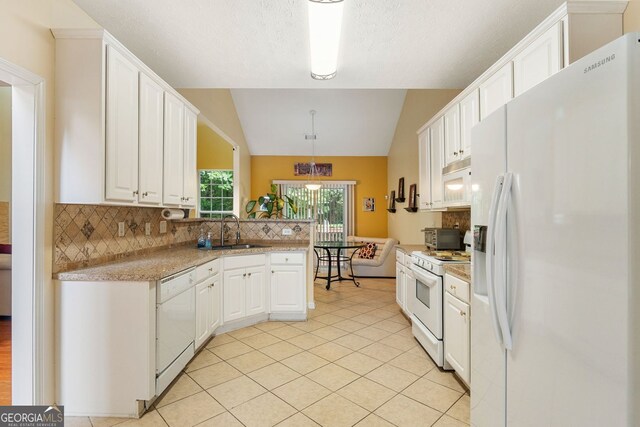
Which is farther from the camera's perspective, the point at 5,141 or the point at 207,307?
the point at 5,141

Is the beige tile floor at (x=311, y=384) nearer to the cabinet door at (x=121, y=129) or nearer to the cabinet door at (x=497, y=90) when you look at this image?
the cabinet door at (x=121, y=129)

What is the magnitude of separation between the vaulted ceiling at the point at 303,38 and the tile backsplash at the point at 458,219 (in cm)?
141

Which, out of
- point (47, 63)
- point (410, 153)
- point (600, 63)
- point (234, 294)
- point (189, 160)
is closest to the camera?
point (600, 63)

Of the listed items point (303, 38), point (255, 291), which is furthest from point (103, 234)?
point (303, 38)

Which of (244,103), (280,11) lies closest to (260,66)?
(280,11)

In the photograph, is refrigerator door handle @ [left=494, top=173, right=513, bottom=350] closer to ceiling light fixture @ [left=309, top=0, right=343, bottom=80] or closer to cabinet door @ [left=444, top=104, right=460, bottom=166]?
ceiling light fixture @ [left=309, top=0, right=343, bottom=80]

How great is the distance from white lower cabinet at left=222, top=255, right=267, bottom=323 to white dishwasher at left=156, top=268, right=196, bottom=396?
2.12ft

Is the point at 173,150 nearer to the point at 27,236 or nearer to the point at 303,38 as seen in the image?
the point at 27,236

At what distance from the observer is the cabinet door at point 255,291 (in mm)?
3373

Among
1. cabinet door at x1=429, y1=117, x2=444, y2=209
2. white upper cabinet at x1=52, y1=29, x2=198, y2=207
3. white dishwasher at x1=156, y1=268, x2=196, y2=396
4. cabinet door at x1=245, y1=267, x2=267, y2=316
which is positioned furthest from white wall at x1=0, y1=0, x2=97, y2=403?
cabinet door at x1=429, y1=117, x2=444, y2=209

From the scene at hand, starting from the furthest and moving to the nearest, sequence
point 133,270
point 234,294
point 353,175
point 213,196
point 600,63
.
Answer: point 353,175, point 213,196, point 234,294, point 133,270, point 600,63

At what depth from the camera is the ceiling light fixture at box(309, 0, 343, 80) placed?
1.81m

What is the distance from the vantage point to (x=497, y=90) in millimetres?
2186

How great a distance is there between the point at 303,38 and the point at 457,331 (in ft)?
8.09
